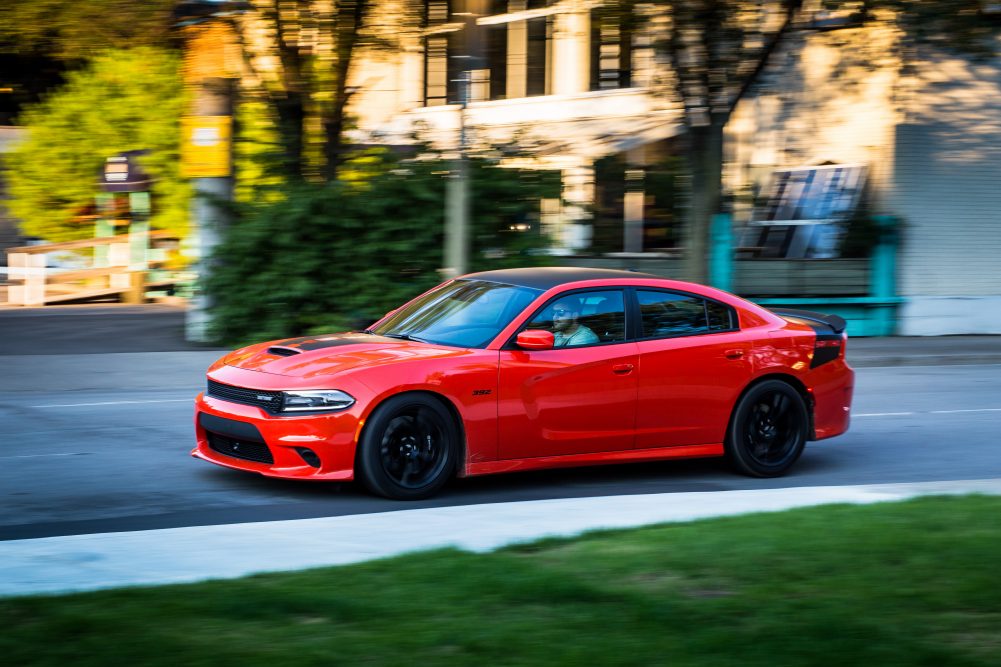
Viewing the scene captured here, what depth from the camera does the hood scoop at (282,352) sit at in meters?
8.41

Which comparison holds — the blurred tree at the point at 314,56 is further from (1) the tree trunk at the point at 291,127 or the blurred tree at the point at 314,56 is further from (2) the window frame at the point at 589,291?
(2) the window frame at the point at 589,291

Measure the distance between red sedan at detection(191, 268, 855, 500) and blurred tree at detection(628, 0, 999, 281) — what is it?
307 inches

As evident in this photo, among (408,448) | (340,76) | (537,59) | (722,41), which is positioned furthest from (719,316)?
(537,59)

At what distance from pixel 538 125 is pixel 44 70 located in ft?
99.5

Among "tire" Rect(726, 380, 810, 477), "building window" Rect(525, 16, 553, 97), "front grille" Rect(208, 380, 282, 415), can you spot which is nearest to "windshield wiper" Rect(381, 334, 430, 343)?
"front grille" Rect(208, 380, 282, 415)

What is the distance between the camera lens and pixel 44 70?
46781mm

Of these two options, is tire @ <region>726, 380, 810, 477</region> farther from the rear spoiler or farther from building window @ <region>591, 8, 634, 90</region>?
building window @ <region>591, 8, 634, 90</region>

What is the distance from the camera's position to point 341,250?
1858cm

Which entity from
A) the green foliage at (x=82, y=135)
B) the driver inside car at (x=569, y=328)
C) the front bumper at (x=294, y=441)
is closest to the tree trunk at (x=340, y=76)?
the driver inside car at (x=569, y=328)

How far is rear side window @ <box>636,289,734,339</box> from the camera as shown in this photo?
29.8ft

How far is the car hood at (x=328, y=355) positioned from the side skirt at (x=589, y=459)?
29.2 inches

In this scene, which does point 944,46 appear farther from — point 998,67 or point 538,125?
point 538,125

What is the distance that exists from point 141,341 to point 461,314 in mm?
11004

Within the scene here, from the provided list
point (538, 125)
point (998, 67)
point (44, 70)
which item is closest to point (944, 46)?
point (998, 67)
